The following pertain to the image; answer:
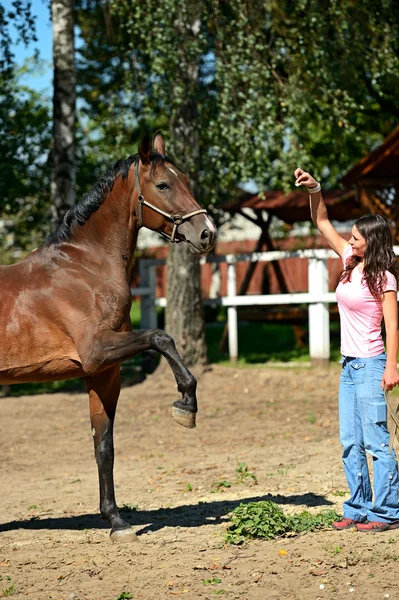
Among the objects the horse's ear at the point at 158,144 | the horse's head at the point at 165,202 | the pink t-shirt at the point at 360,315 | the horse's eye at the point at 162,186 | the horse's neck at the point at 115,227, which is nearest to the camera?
the pink t-shirt at the point at 360,315

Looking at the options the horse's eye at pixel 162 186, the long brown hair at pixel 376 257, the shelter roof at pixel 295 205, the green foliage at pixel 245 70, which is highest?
the green foliage at pixel 245 70

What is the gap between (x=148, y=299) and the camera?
15180 mm

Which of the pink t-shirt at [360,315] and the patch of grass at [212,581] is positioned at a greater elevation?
the pink t-shirt at [360,315]

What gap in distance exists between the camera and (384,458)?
5281 mm

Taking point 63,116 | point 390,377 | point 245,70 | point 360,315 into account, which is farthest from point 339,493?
point 63,116

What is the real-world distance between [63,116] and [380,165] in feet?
18.2

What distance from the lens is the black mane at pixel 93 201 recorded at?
229 inches

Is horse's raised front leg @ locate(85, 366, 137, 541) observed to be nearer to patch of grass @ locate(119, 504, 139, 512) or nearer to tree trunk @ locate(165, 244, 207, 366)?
patch of grass @ locate(119, 504, 139, 512)

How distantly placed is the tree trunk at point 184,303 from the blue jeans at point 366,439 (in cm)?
811

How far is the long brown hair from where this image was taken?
5211 millimetres

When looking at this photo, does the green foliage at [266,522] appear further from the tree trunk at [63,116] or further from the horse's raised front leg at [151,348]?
the tree trunk at [63,116]

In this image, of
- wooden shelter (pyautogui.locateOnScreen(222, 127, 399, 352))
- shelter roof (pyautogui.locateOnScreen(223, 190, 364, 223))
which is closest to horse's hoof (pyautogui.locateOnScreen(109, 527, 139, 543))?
wooden shelter (pyautogui.locateOnScreen(222, 127, 399, 352))

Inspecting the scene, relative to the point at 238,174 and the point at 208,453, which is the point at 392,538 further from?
the point at 238,174

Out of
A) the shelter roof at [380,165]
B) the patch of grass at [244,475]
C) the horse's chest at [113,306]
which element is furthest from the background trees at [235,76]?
the horse's chest at [113,306]
